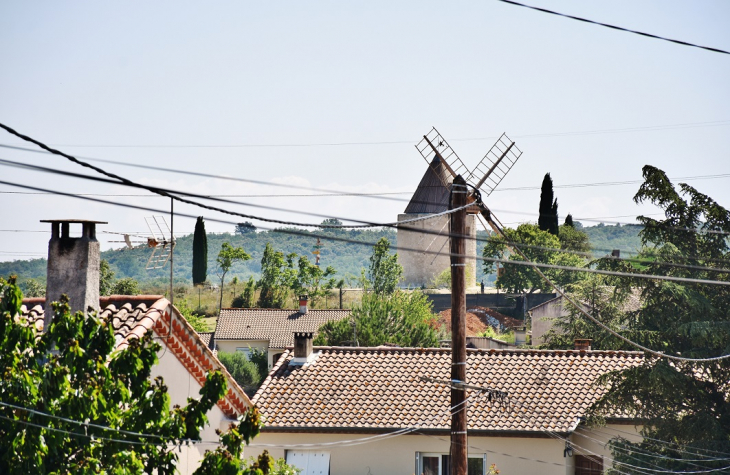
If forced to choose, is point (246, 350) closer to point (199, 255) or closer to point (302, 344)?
point (199, 255)

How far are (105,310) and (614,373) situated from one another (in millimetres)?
Result: 11005

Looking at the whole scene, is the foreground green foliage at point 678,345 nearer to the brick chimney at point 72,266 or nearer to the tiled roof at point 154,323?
the tiled roof at point 154,323

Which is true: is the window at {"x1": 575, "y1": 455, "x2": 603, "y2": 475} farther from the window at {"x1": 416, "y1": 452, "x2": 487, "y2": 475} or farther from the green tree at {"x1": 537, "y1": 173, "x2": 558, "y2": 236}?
the green tree at {"x1": 537, "y1": 173, "x2": 558, "y2": 236}

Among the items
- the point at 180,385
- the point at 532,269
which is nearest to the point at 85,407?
the point at 180,385

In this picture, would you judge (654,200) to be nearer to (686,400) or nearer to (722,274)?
(722,274)

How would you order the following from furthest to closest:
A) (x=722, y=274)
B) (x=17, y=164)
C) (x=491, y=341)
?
(x=491, y=341), (x=722, y=274), (x=17, y=164)

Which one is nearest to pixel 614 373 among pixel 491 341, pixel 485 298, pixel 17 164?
pixel 17 164

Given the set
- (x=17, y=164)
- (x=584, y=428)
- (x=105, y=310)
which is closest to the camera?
(x=17, y=164)

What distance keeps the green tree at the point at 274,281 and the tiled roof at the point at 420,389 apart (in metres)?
43.1

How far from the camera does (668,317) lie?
19.8 m

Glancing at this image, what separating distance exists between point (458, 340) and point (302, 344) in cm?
923

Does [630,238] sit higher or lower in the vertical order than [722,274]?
higher

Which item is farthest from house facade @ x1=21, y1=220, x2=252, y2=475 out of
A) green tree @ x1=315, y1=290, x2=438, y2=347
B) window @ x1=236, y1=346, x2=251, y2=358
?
window @ x1=236, y1=346, x2=251, y2=358

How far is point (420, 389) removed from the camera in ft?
62.3
